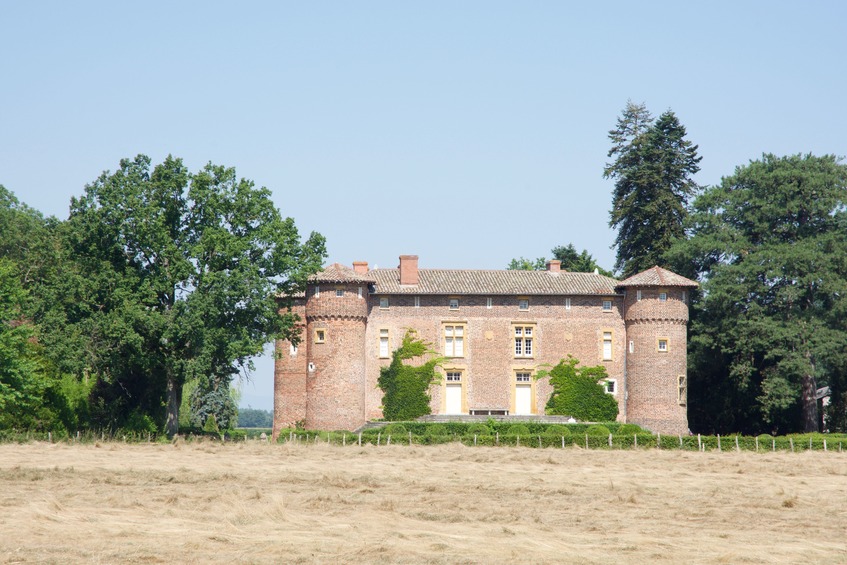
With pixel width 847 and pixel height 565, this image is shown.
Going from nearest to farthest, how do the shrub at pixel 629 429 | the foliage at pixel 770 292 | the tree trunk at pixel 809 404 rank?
the shrub at pixel 629 429
the foliage at pixel 770 292
the tree trunk at pixel 809 404

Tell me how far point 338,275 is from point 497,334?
8393 mm

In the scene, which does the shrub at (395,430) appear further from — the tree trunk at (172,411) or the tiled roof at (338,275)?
the tree trunk at (172,411)

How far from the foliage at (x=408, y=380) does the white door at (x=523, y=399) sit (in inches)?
157

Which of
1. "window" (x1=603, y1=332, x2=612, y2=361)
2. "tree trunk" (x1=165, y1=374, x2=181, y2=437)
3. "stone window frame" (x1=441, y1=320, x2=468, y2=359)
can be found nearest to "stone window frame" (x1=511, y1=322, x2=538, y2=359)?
"stone window frame" (x1=441, y1=320, x2=468, y2=359)

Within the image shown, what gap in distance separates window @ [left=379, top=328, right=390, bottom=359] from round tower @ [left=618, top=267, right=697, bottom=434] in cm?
1161

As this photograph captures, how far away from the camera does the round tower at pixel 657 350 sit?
54875mm

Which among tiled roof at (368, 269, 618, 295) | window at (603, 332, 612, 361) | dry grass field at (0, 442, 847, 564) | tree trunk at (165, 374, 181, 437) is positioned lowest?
dry grass field at (0, 442, 847, 564)

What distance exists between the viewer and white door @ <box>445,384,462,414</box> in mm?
55906

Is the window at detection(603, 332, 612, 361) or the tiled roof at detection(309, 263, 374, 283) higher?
the tiled roof at detection(309, 263, 374, 283)

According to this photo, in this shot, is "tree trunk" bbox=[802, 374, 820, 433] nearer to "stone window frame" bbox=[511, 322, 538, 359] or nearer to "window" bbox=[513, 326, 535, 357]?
"stone window frame" bbox=[511, 322, 538, 359]

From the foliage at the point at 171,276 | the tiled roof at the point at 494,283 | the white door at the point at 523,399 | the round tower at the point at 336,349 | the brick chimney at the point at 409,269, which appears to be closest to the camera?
the foliage at the point at 171,276

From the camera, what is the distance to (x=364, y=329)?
5528 cm

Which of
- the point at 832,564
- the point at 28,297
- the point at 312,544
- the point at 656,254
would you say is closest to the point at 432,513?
the point at 312,544

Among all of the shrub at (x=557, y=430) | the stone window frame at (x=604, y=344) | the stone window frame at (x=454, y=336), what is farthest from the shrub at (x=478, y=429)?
the stone window frame at (x=604, y=344)
